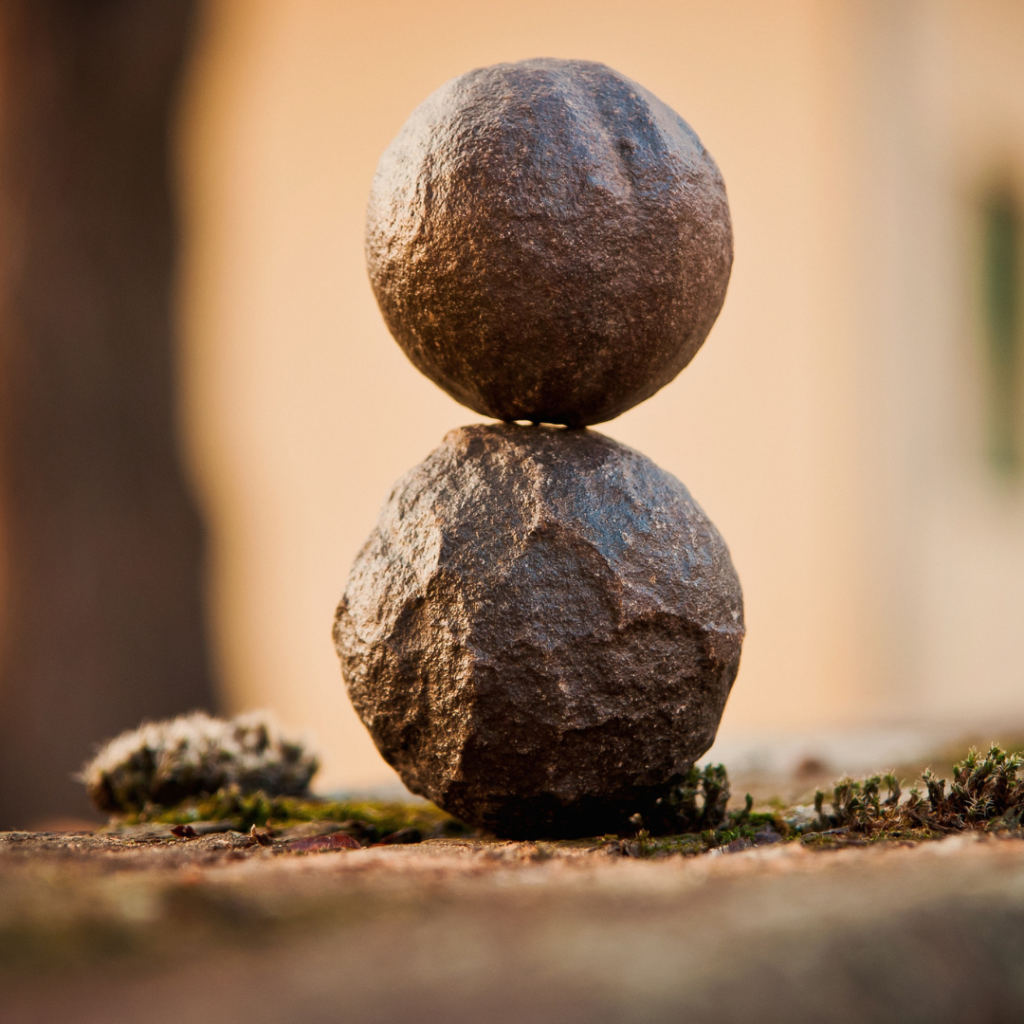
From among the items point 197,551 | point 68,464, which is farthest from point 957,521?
point 68,464

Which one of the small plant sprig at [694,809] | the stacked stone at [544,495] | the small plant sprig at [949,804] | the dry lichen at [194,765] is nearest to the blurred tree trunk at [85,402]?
the dry lichen at [194,765]

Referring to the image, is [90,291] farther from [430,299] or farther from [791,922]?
[791,922]

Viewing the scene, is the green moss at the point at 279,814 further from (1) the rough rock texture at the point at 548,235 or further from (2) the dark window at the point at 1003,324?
(2) the dark window at the point at 1003,324

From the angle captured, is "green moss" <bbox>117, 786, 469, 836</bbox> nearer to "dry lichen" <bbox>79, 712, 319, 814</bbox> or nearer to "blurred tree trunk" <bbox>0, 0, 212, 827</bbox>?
"dry lichen" <bbox>79, 712, 319, 814</bbox>

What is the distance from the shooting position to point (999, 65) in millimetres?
11719

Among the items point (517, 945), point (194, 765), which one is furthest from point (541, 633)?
point (194, 765)

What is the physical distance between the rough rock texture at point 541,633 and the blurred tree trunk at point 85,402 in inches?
170

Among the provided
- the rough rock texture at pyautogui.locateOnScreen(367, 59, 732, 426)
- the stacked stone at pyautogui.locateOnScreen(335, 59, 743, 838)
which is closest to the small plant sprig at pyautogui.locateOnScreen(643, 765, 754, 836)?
the stacked stone at pyautogui.locateOnScreen(335, 59, 743, 838)

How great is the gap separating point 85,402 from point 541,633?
5169 mm

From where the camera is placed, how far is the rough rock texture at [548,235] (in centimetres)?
328

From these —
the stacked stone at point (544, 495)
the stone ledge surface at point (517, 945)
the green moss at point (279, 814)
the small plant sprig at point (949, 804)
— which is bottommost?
the green moss at point (279, 814)

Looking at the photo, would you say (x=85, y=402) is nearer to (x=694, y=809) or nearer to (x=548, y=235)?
(x=548, y=235)

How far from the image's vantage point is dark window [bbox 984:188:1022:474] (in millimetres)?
11672

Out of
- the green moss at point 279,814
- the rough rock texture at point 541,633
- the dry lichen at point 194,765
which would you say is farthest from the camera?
the dry lichen at point 194,765
